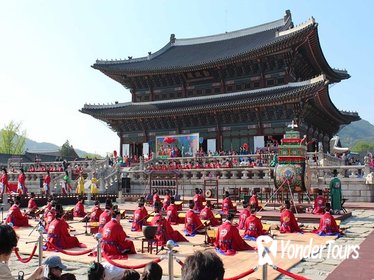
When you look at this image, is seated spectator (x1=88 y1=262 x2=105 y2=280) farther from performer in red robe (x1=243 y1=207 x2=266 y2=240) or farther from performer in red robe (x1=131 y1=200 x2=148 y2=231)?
performer in red robe (x1=131 y1=200 x2=148 y2=231)

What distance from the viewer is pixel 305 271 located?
8.47 metres

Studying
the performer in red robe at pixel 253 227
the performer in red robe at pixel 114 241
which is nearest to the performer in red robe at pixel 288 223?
the performer in red robe at pixel 253 227

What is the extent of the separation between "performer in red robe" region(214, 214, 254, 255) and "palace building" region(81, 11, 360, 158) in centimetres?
2047

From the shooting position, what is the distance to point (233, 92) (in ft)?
117

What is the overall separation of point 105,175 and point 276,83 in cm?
1604

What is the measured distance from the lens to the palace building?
31516 mm

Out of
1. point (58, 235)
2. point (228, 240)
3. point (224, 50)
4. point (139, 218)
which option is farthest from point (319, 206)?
point (224, 50)

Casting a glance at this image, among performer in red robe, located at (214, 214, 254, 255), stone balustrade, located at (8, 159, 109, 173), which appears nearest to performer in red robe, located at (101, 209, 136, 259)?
performer in red robe, located at (214, 214, 254, 255)

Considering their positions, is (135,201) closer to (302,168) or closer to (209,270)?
(302,168)

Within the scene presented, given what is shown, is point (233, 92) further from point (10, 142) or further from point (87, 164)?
point (10, 142)

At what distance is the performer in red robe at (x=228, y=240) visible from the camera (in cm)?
1045

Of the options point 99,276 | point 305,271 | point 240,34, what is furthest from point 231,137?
point 99,276

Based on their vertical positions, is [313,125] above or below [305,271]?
above

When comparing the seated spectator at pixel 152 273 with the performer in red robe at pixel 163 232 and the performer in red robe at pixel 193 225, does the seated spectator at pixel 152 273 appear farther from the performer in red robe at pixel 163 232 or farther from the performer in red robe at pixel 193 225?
the performer in red robe at pixel 193 225
